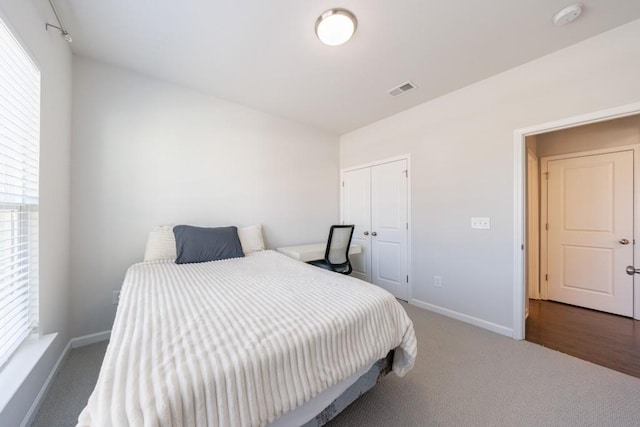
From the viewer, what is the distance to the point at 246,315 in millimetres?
1076

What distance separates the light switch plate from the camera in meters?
2.37

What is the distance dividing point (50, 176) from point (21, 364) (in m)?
1.15

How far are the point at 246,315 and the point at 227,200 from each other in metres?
2.00

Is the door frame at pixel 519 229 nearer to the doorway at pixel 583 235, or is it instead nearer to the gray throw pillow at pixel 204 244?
the doorway at pixel 583 235

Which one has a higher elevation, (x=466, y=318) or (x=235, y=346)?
(x=235, y=346)

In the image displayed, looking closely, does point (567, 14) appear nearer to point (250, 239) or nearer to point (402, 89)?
point (402, 89)

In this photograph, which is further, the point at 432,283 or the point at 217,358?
the point at 432,283

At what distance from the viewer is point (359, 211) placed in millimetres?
3697

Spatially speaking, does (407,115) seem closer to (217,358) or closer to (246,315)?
(246,315)

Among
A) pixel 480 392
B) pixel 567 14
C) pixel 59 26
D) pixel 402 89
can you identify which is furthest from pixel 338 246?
pixel 59 26

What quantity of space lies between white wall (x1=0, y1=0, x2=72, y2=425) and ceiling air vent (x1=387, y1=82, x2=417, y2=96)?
2.74 meters

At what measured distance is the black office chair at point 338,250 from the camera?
2.81m

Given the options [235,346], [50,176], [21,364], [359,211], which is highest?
[50,176]

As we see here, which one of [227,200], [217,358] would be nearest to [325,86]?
[227,200]
